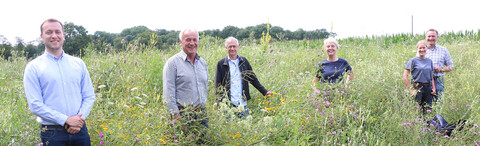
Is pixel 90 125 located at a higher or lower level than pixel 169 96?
lower

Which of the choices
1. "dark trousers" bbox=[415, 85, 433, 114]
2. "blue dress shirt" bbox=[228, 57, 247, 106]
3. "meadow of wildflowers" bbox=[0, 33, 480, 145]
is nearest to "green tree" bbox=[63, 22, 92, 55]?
"meadow of wildflowers" bbox=[0, 33, 480, 145]

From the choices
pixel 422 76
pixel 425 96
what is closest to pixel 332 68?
pixel 422 76

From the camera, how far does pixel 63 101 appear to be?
251cm

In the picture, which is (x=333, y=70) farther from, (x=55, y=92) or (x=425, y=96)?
(x=55, y=92)

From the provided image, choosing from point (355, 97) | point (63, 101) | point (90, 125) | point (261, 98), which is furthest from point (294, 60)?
point (63, 101)

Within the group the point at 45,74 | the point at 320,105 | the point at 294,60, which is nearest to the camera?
the point at 45,74

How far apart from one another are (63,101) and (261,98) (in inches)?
134

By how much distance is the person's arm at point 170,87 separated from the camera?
315 cm

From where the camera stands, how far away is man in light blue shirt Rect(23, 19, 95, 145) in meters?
2.40

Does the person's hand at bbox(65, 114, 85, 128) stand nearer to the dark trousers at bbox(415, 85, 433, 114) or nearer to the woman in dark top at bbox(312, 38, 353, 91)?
the woman in dark top at bbox(312, 38, 353, 91)

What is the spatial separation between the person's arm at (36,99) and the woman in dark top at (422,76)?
4335mm

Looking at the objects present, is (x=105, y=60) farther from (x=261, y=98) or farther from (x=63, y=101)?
(x=63, y=101)

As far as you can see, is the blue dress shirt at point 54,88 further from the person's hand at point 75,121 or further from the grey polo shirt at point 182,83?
the grey polo shirt at point 182,83

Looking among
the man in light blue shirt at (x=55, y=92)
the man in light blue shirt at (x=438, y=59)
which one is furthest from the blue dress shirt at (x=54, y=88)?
the man in light blue shirt at (x=438, y=59)
